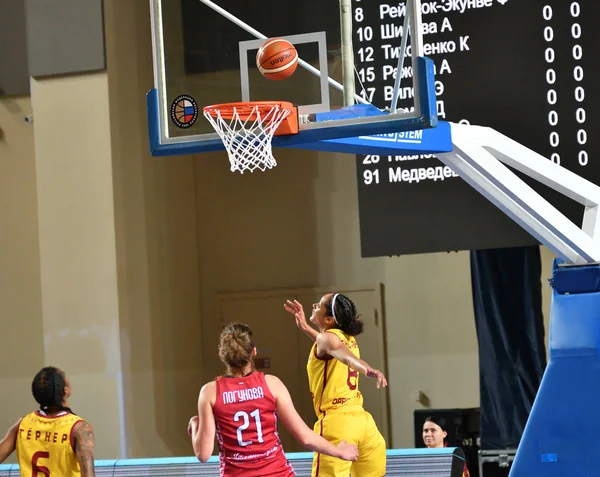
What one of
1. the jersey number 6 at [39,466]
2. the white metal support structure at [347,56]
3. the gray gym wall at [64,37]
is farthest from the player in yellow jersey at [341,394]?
the gray gym wall at [64,37]

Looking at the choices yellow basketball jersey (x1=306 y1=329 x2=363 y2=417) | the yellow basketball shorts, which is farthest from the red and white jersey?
yellow basketball jersey (x1=306 y1=329 x2=363 y2=417)

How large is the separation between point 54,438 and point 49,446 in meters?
0.05

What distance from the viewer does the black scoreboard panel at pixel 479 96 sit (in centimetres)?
797

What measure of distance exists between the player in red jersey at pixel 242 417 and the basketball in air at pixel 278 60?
1637mm

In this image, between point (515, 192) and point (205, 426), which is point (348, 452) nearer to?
point (205, 426)

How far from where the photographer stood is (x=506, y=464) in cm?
948

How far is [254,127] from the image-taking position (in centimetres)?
557

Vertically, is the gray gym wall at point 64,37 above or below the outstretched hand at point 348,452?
above

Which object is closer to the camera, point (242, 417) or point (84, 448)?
point (242, 417)

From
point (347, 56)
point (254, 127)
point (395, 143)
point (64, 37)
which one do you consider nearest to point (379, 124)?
point (395, 143)

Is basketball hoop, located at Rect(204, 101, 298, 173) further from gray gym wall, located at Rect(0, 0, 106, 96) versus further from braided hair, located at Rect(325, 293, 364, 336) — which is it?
gray gym wall, located at Rect(0, 0, 106, 96)

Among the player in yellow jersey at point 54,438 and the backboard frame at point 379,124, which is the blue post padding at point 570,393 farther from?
the player in yellow jersey at point 54,438

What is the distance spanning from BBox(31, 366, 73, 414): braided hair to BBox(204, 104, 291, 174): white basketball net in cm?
148

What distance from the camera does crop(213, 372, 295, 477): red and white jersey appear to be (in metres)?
4.91
